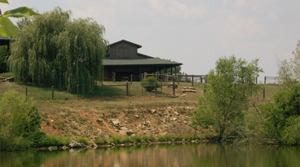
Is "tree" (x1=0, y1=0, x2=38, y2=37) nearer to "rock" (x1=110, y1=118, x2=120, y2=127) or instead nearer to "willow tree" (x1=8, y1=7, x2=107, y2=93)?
"rock" (x1=110, y1=118, x2=120, y2=127)

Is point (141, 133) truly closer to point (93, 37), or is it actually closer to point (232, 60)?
point (232, 60)

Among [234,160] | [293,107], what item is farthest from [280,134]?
[234,160]

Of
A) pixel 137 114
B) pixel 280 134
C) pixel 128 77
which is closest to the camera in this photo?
pixel 280 134

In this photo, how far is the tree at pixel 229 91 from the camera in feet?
87.6

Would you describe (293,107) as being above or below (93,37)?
below

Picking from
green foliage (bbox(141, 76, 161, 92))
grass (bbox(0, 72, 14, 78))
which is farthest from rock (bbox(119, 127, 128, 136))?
grass (bbox(0, 72, 14, 78))

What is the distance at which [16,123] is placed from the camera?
20.7 m

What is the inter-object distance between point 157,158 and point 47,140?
838 cm

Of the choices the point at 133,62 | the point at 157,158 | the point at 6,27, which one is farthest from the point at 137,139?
the point at 6,27

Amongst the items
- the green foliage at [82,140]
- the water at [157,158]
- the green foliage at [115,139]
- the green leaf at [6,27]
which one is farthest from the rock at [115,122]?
the green leaf at [6,27]

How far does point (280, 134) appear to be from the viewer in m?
23.5

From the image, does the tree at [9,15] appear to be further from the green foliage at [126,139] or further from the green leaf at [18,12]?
the green foliage at [126,139]

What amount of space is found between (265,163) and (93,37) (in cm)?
2569

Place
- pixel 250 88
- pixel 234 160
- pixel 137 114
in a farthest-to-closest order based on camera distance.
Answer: pixel 137 114 < pixel 250 88 < pixel 234 160
